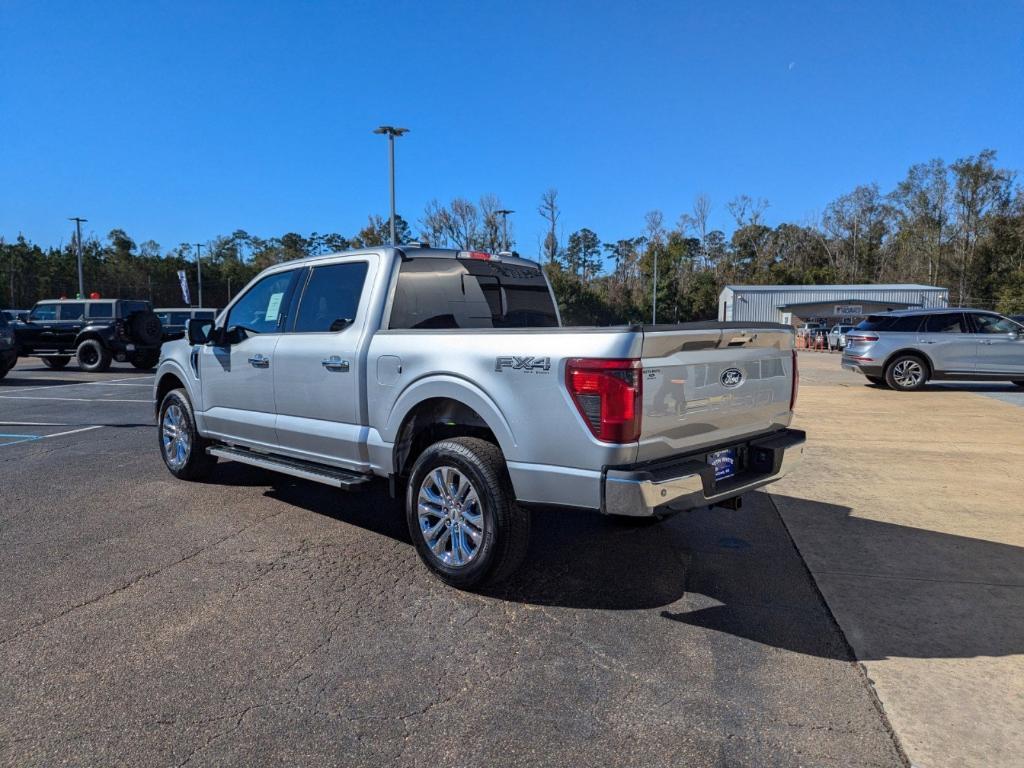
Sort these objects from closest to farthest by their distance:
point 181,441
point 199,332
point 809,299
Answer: point 199,332 < point 181,441 < point 809,299

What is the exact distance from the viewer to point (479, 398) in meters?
3.73

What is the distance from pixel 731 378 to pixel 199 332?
4.47 metres

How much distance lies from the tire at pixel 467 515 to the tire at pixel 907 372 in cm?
1310

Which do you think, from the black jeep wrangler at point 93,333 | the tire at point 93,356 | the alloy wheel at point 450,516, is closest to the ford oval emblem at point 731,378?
the alloy wheel at point 450,516

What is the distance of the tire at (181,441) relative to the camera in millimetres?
6211

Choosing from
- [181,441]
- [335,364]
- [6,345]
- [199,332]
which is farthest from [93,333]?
[335,364]

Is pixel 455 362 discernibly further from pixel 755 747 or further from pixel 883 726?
pixel 883 726

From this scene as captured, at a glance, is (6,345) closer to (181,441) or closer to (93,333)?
(93,333)

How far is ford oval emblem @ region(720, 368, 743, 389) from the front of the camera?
377 cm

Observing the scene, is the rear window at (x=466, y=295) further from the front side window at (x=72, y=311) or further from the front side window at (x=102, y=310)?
the front side window at (x=72, y=311)

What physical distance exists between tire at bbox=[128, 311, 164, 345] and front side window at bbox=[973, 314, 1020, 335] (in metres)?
19.4

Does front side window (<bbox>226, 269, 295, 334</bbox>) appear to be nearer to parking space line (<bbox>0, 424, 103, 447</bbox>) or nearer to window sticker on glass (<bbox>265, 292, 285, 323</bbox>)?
window sticker on glass (<bbox>265, 292, 285, 323</bbox>)

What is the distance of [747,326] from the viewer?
395cm

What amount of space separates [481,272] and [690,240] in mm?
81921
